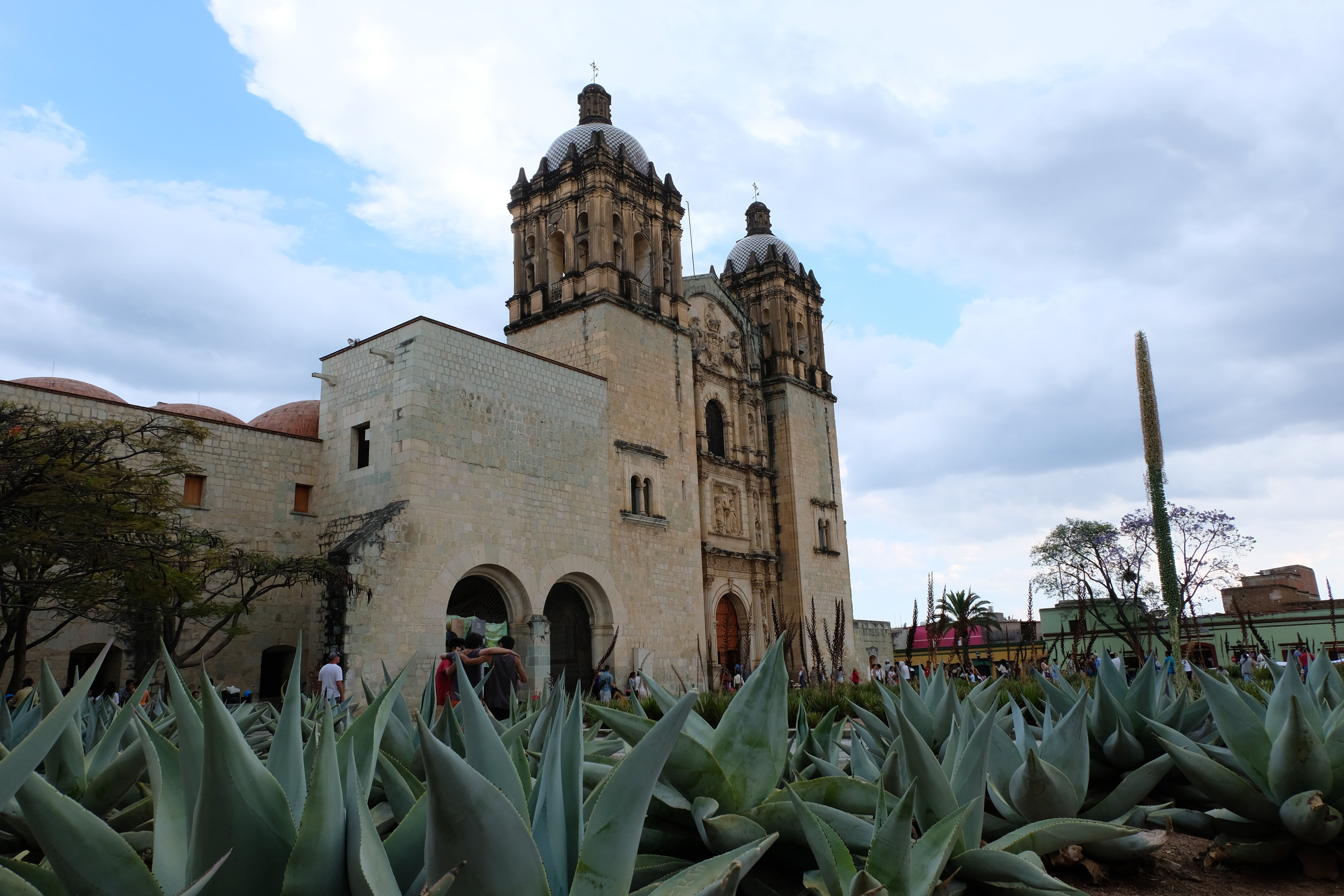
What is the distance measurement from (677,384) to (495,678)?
14829 mm

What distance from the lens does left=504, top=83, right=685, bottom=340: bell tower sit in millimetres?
20031

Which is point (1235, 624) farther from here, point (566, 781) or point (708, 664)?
point (566, 781)

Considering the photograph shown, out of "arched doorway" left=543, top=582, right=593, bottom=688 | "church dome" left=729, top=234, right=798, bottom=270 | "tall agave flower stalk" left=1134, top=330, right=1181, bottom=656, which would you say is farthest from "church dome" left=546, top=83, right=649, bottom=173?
"tall agave flower stalk" left=1134, top=330, right=1181, bottom=656

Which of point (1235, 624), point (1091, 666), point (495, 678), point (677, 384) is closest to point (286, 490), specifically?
point (677, 384)

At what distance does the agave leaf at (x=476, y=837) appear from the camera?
1.22 m

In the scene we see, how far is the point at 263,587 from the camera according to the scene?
14.1 meters

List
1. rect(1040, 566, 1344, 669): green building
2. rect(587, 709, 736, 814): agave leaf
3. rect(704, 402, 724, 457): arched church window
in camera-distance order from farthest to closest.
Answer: rect(704, 402, 724, 457): arched church window, rect(1040, 566, 1344, 669): green building, rect(587, 709, 736, 814): agave leaf

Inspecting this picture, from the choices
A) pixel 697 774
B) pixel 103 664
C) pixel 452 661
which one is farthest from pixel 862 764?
pixel 103 664

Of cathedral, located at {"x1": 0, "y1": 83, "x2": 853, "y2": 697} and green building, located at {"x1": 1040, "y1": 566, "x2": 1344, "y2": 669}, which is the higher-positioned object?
cathedral, located at {"x1": 0, "y1": 83, "x2": 853, "y2": 697}

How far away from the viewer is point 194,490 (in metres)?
14.4

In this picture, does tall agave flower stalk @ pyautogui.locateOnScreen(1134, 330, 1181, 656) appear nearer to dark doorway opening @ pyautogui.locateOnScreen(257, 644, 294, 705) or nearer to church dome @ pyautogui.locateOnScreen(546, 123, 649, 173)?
dark doorway opening @ pyautogui.locateOnScreen(257, 644, 294, 705)

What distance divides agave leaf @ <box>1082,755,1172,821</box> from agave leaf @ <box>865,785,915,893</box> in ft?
4.56

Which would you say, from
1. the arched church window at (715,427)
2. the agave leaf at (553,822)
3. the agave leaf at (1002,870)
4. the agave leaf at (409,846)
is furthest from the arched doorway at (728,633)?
the agave leaf at (409,846)

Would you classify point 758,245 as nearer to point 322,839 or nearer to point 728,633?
point 728,633
